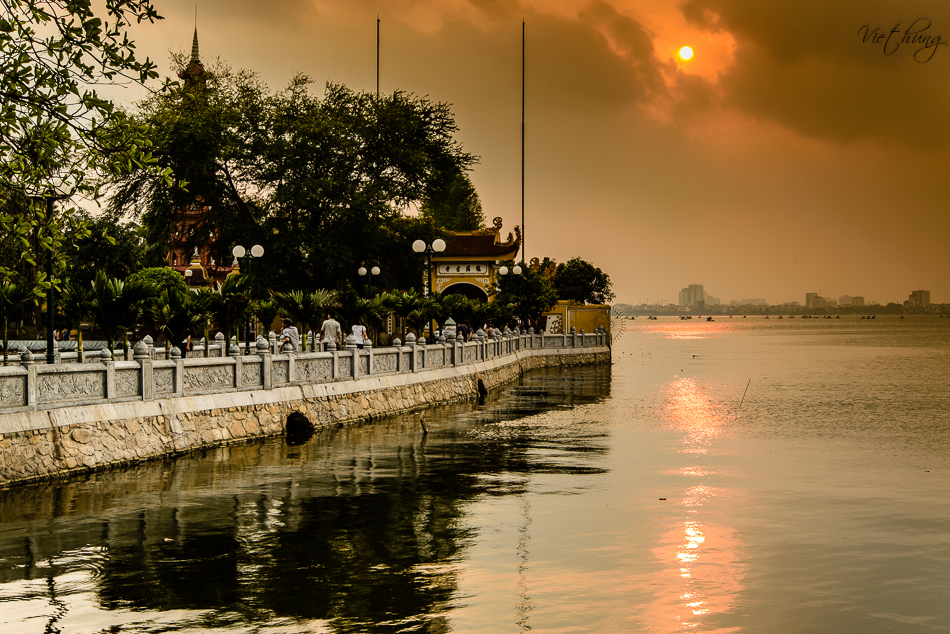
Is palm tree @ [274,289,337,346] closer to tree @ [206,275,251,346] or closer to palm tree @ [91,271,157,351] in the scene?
tree @ [206,275,251,346]

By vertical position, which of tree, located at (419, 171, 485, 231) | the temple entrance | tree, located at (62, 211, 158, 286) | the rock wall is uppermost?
tree, located at (419, 171, 485, 231)

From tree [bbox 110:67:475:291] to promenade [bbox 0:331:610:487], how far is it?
52.8 feet

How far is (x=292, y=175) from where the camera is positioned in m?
40.8

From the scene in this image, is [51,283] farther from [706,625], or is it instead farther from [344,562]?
[706,625]

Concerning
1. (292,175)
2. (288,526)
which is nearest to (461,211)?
(292,175)

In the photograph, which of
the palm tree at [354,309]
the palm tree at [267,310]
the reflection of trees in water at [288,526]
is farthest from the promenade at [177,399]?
the palm tree at [267,310]

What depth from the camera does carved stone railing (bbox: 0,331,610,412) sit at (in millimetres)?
13383

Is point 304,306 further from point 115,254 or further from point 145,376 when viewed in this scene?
point 115,254

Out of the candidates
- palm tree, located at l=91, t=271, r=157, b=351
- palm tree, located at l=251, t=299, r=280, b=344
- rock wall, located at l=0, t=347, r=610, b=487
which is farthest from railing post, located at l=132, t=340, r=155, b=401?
palm tree, located at l=251, t=299, r=280, b=344

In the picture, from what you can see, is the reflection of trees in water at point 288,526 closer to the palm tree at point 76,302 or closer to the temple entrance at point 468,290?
the palm tree at point 76,302

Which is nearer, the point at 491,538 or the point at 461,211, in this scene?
the point at 491,538

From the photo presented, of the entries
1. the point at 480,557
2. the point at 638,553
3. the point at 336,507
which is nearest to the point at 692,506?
the point at 638,553

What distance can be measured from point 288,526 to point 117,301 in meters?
9.52

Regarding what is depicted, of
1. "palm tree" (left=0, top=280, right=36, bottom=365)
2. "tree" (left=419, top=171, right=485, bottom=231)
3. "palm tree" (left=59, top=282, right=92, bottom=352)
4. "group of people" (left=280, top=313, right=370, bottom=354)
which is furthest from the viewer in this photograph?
"tree" (left=419, top=171, right=485, bottom=231)
